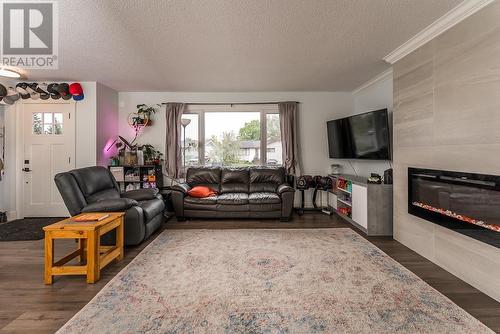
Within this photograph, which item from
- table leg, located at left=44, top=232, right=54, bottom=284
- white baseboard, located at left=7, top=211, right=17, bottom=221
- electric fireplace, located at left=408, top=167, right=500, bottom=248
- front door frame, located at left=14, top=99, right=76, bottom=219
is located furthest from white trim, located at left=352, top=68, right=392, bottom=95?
white baseboard, located at left=7, top=211, right=17, bottom=221

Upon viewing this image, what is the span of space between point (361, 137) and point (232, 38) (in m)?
2.77

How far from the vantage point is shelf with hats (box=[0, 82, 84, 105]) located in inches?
168

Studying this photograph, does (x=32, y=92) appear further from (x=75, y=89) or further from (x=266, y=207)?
(x=266, y=207)

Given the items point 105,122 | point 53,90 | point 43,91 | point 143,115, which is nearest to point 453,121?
point 143,115

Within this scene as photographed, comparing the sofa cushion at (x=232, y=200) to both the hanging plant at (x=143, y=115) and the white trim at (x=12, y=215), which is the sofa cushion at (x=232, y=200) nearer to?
the hanging plant at (x=143, y=115)

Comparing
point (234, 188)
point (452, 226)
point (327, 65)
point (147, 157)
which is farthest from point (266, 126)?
point (452, 226)

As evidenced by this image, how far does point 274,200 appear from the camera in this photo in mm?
4312

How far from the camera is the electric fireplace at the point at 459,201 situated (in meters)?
1.94

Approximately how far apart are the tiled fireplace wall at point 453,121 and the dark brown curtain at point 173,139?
4039 mm

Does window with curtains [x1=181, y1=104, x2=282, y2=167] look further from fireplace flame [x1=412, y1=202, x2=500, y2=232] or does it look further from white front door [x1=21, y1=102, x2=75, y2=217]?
fireplace flame [x1=412, y1=202, x2=500, y2=232]

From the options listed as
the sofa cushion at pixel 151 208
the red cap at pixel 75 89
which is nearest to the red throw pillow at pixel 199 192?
the sofa cushion at pixel 151 208

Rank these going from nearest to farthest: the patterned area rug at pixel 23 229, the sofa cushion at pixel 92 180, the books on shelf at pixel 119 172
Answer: the sofa cushion at pixel 92 180
the patterned area rug at pixel 23 229
the books on shelf at pixel 119 172

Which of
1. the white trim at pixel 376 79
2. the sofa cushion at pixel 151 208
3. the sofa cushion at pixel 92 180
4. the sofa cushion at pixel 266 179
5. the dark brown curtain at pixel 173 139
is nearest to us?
the sofa cushion at pixel 92 180

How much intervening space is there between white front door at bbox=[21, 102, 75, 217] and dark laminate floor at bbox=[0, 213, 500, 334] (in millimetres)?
1547
